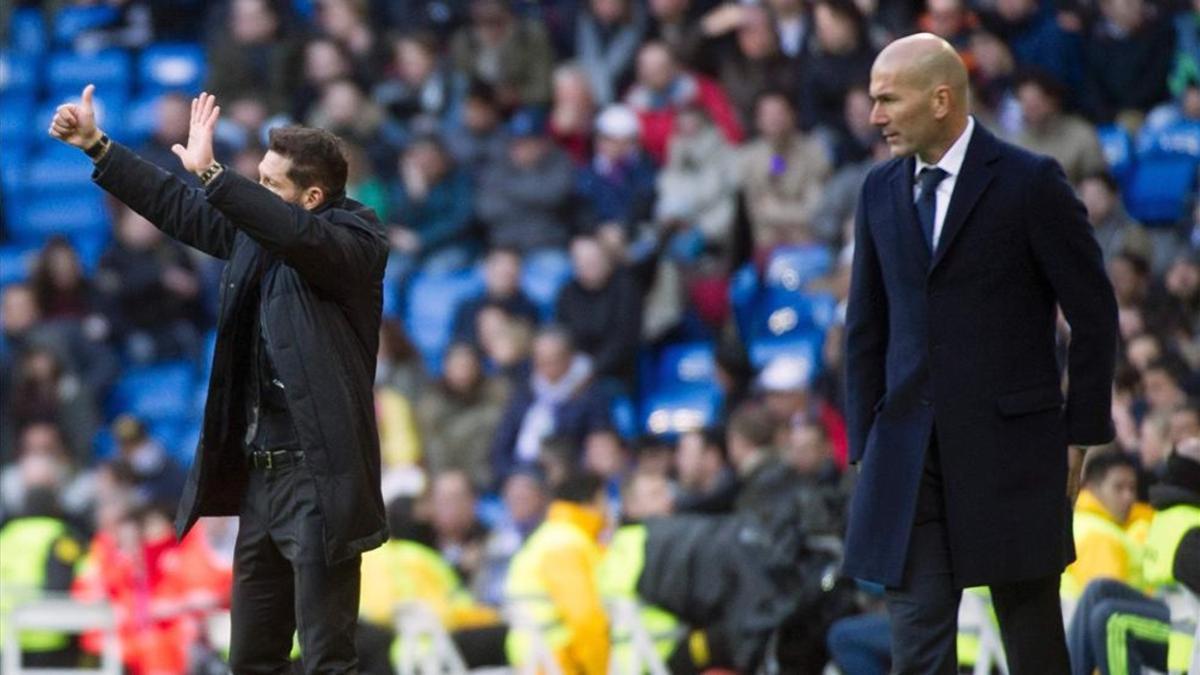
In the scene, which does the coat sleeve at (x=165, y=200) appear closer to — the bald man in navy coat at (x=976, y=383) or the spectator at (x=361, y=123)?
the bald man in navy coat at (x=976, y=383)

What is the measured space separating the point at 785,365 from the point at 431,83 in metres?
4.55

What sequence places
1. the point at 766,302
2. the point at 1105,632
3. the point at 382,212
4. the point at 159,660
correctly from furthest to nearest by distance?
1. the point at 382,212
2. the point at 766,302
3. the point at 159,660
4. the point at 1105,632

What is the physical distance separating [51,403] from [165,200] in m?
8.73

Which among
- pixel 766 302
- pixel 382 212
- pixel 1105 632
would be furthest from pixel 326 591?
pixel 382 212

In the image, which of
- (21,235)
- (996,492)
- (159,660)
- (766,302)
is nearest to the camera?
(996,492)

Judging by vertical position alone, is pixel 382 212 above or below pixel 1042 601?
above

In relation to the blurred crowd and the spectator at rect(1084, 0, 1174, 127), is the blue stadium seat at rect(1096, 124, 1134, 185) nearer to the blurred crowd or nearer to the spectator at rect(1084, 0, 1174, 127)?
the blurred crowd

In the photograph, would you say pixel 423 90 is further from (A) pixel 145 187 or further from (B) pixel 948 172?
(B) pixel 948 172

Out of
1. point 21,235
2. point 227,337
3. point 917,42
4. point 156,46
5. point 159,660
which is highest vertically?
point 156,46

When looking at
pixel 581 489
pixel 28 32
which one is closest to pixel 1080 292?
pixel 581 489

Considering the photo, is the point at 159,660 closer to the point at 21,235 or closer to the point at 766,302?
the point at 766,302

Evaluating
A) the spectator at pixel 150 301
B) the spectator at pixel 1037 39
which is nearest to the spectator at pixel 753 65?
the spectator at pixel 1037 39

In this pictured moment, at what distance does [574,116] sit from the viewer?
50.0 ft

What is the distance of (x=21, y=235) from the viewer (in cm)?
1684
